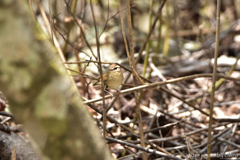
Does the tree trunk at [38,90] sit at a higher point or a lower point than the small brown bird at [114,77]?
higher

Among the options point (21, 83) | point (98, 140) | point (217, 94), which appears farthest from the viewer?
point (217, 94)

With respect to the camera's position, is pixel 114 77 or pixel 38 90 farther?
pixel 114 77

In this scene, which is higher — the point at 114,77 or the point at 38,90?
the point at 38,90

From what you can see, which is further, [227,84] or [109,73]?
[227,84]

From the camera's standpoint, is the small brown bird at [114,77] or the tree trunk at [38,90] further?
the small brown bird at [114,77]

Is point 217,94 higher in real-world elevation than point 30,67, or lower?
lower

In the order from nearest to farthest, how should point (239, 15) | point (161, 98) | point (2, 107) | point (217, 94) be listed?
1. point (2, 107)
2. point (161, 98)
3. point (217, 94)
4. point (239, 15)

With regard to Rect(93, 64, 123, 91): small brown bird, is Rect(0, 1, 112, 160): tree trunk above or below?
above

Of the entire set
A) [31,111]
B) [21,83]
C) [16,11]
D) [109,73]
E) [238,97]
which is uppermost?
[16,11]

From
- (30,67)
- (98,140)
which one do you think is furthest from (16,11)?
(98,140)

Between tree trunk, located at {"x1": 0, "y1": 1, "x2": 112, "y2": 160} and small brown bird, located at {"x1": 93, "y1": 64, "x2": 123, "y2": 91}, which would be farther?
small brown bird, located at {"x1": 93, "y1": 64, "x2": 123, "y2": 91}

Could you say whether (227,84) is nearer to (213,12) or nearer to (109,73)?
(109,73)
